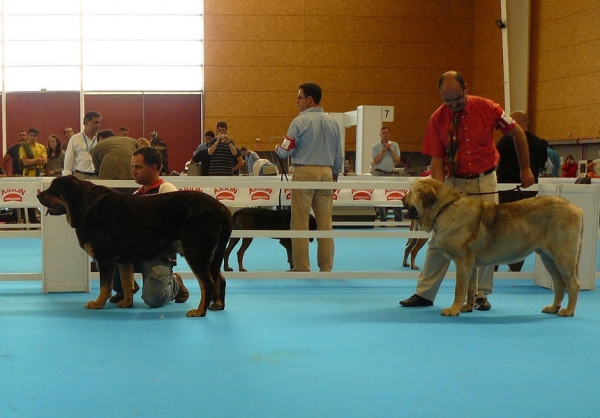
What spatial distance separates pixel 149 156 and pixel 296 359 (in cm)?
237

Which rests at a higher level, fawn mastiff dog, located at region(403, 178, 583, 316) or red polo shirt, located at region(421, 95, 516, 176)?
red polo shirt, located at region(421, 95, 516, 176)

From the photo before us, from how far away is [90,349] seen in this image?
13.9ft

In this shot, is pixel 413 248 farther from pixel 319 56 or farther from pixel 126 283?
pixel 319 56

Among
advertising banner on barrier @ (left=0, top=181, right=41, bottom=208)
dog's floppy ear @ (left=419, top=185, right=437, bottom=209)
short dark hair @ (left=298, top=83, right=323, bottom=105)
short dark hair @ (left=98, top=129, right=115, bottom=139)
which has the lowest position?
advertising banner on barrier @ (left=0, top=181, right=41, bottom=208)

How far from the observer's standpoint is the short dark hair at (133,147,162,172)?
5.62m

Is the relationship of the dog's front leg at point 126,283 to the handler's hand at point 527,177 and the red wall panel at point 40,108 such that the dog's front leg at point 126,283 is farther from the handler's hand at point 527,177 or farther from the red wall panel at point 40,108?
the red wall panel at point 40,108

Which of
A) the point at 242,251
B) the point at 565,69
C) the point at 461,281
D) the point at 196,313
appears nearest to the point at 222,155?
the point at 242,251

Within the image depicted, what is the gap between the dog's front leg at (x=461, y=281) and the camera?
209 inches

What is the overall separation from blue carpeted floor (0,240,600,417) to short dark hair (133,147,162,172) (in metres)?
1.14

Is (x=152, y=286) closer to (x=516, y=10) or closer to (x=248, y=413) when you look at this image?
(x=248, y=413)

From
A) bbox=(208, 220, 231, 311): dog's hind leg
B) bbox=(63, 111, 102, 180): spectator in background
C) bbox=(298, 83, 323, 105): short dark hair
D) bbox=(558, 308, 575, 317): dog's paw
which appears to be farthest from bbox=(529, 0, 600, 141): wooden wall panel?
bbox=(208, 220, 231, 311): dog's hind leg

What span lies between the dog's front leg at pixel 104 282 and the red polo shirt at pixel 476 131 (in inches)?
109

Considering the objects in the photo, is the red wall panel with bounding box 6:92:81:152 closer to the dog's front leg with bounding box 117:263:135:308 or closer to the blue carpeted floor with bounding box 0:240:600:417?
the blue carpeted floor with bounding box 0:240:600:417

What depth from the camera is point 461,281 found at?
537 cm
